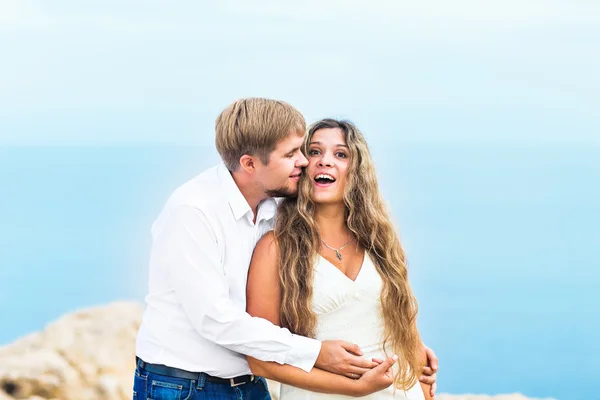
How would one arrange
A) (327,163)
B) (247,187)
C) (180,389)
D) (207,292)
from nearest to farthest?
1. (207,292)
2. (180,389)
3. (247,187)
4. (327,163)

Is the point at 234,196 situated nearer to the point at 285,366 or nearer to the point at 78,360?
the point at 285,366

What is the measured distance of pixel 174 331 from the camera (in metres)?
2.78

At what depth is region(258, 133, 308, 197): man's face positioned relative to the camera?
2830 mm

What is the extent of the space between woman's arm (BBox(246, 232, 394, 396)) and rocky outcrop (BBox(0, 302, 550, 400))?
7.99 feet

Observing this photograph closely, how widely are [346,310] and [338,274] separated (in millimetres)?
150

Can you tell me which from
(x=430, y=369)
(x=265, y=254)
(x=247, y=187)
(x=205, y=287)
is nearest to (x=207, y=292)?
(x=205, y=287)

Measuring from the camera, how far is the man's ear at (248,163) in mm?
2836

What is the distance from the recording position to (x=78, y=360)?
5.27m

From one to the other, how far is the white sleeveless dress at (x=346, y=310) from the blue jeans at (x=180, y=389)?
0.98ft

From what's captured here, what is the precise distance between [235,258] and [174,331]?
349mm

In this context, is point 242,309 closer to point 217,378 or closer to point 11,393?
point 217,378

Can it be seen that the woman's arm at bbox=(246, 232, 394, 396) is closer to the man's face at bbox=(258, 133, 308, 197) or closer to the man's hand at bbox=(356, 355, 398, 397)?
the man's hand at bbox=(356, 355, 398, 397)

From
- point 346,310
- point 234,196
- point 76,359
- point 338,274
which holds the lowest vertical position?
point 346,310

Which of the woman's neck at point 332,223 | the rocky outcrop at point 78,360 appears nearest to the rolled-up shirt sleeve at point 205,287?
the woman's neck at point 332,223
